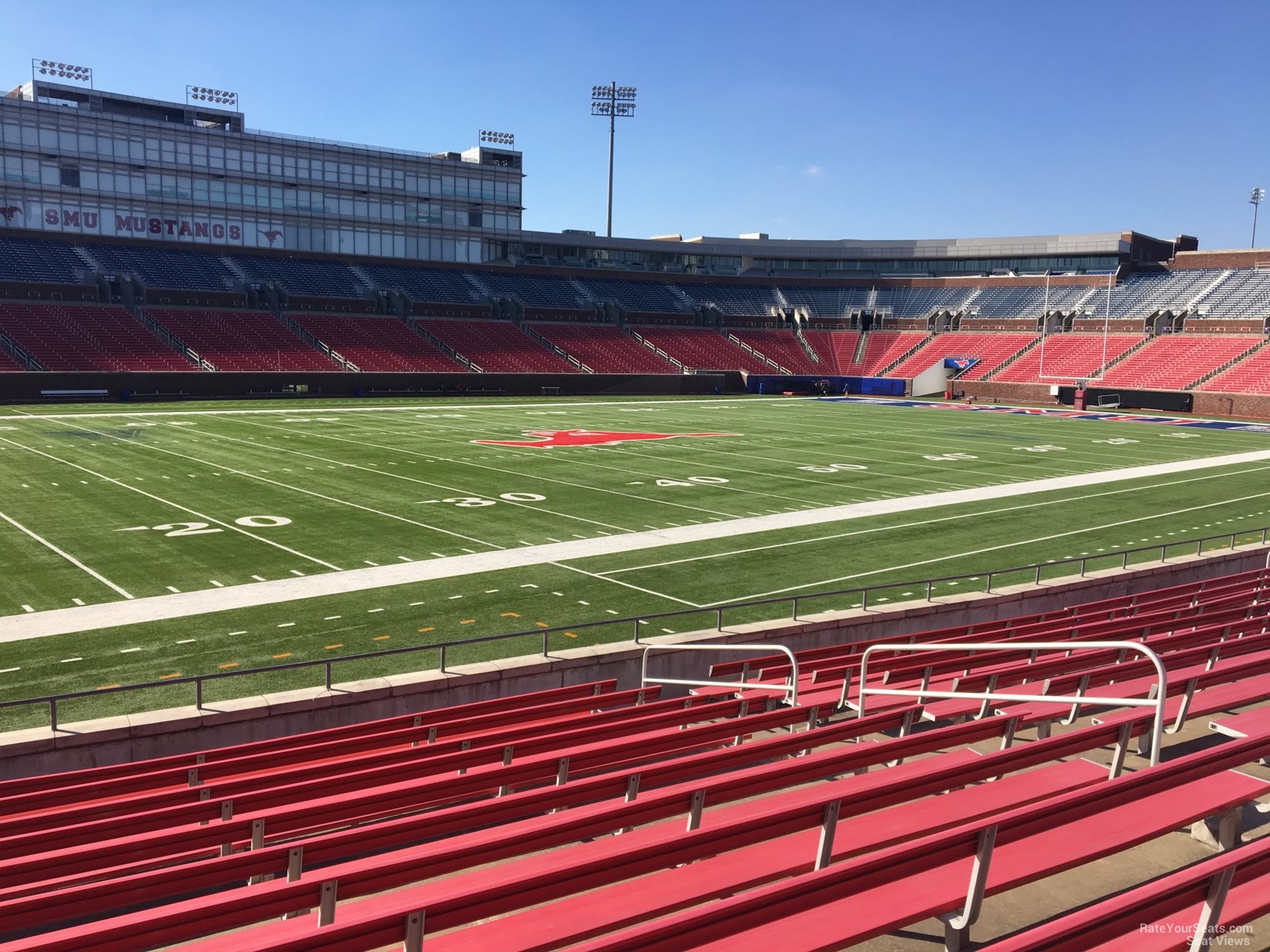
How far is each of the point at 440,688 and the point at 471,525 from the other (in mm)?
12023

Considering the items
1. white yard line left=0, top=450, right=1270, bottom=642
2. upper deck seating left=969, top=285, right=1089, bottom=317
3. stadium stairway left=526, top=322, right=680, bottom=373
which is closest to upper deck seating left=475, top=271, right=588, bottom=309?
stadium stairway left=526, top=322, right=680, bottom=373

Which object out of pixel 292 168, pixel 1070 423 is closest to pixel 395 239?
pixel 292 168

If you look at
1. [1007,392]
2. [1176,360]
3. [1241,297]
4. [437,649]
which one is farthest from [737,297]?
[437,649]

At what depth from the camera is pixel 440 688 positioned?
11648 millimetres

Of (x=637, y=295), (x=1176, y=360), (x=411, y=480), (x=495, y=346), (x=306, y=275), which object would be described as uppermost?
(x=637, y=295)

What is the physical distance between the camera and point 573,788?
523cm

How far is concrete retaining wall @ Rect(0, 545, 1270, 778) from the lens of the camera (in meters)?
9.96

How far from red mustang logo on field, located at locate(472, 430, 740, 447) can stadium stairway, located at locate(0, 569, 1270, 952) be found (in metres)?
30.1

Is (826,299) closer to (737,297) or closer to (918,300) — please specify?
(918,300)

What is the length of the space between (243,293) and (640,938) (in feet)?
245

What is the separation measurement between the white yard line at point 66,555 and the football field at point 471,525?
0.08 m

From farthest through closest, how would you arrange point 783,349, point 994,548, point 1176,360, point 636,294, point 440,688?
1. point 636,294
2. point 783,349
3. point 1176,360
4. point 994,548
5. point 440,688

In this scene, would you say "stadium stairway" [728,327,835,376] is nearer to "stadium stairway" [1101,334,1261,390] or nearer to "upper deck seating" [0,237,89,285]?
"stadium stairway" [1101,334,1261,390]

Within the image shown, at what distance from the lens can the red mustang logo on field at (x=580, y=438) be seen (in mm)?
38969
